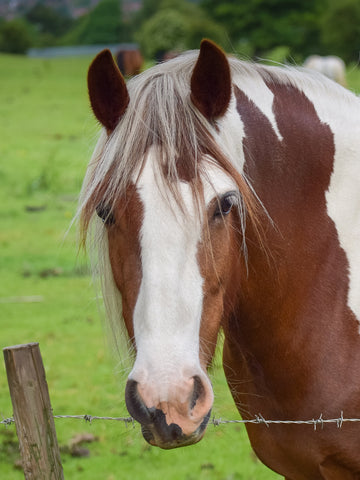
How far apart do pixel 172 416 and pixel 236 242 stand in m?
0.65

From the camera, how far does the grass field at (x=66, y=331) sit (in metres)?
4.17

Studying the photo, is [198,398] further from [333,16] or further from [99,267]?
[333,16]

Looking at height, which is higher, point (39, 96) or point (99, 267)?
point (99, 267)

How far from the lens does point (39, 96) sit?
998 inches

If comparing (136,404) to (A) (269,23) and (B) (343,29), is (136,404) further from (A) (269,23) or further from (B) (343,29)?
(A) (269,23)

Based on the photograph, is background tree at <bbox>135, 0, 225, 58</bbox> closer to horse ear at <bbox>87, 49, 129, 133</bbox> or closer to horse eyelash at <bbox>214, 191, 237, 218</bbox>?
horse ear at <bbox>87, 49, 129, 133</bbox>

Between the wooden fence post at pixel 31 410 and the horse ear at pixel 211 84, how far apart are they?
90cm

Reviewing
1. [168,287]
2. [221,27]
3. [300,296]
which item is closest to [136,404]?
[168,287]

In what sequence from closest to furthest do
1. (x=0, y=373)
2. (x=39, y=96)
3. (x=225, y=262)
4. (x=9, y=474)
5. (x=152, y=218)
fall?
1. (x=152, y=218)
2. (x=225, y=262)
3. (x=9, y=474)
4. (x=0, y=373)
5. (x=39, y=96)

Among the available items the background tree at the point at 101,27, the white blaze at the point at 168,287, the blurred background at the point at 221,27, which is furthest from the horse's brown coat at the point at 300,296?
the background tree at the point at 101,27

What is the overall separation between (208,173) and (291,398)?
2.99 feet

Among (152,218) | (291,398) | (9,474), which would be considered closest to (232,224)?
(152,218)

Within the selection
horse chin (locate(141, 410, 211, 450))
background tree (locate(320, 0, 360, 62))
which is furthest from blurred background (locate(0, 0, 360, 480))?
background tree (locate(320, 0, 360, 62))

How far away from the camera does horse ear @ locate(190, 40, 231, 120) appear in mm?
2049
